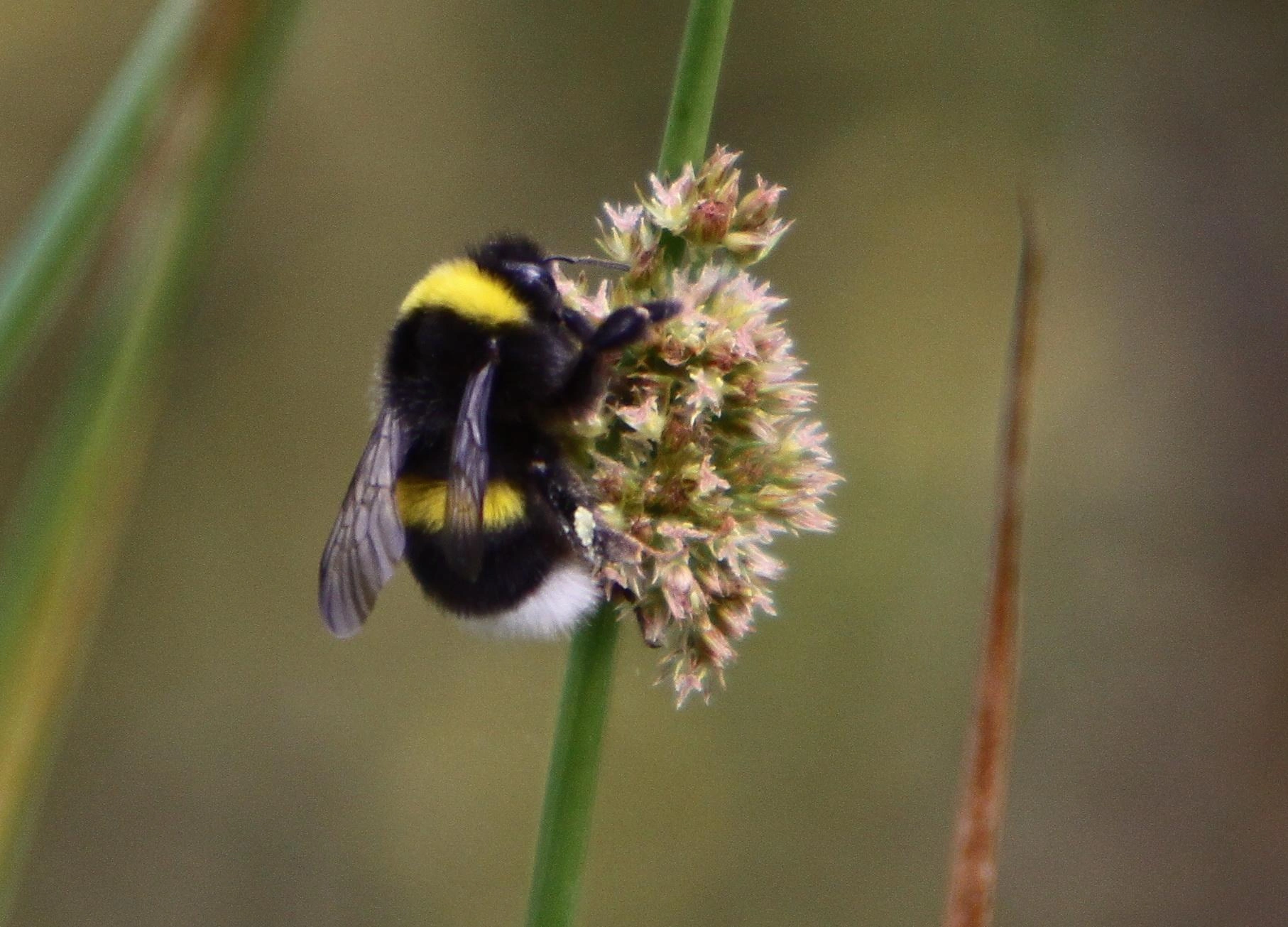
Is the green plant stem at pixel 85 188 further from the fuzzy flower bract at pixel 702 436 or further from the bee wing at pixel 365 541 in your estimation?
the bee wing at pixel 365 541

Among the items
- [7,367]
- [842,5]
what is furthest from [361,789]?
[7,367]

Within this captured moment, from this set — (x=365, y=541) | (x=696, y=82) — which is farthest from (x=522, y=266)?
(x=696, y=82)

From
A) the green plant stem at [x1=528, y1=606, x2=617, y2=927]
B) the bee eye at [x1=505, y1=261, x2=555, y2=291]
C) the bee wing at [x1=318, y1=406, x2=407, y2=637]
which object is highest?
the bee eye at [x1=505, y1=261, x2=555, y2=291]

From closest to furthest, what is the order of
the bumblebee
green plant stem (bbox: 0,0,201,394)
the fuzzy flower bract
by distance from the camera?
green plant stem (bbox: 0,0,201,394) → the fuzzy flower bract → the bumblebee

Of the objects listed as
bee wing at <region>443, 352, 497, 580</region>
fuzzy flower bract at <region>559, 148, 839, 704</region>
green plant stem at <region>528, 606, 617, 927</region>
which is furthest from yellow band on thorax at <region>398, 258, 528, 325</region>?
green plant stem at <region>528, 606, 617, 927</region>

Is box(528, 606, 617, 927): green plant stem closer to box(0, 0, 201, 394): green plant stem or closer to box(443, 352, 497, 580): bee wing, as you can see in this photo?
box(443, 352, 497, 580): bee wing

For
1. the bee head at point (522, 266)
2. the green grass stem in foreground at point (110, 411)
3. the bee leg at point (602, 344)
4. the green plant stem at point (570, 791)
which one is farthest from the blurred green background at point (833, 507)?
the green grass stem in foreground at point (110, 411)

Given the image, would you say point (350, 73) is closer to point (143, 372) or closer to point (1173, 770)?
point (1173, 770)
